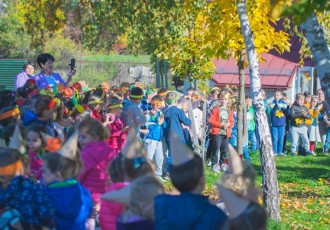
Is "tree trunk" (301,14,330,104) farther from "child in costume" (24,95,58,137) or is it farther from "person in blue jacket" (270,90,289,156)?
"person in blue jacket" (270,90,289,156)

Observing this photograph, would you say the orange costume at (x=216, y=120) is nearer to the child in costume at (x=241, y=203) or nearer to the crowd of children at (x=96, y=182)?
the crowd of children at (x=96, y=182)

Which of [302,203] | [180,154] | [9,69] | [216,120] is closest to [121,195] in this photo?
[180,154]

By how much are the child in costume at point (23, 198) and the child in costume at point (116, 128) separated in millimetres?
5183

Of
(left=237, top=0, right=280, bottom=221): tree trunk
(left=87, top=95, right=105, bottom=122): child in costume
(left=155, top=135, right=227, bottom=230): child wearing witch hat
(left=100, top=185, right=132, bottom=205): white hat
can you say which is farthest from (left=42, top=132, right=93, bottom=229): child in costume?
(left=87, top=95, right=105, bottom=122): child in costume

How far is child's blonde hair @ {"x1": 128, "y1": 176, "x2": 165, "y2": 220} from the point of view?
5.04 meters

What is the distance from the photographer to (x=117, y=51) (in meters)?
63.1

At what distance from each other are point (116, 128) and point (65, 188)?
5.13 meters

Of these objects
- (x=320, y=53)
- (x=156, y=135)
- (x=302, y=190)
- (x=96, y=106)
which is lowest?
(x=302, y=190)

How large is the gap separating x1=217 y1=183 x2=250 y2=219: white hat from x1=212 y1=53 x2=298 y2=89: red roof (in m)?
26.8

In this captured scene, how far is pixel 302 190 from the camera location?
13.4 m

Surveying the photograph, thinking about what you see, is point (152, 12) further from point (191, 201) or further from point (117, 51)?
point (117, 51)

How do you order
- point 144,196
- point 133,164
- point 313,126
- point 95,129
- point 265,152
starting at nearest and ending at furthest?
point 144,196, point 133,164, point 95,129, point 265,152, point 313,126

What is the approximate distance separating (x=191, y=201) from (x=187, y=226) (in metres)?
0.16

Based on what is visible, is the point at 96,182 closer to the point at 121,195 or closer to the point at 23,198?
the point at 23,198
